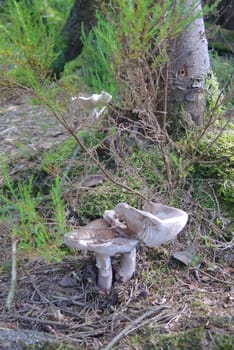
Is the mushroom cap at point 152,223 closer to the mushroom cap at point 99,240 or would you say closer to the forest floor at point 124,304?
the mushroom cap at point 99,240

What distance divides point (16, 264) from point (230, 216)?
0.94m

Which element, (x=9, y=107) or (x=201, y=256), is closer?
(x=201, y=256)

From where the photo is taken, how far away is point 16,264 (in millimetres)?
1837

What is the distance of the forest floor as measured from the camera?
1517 mm

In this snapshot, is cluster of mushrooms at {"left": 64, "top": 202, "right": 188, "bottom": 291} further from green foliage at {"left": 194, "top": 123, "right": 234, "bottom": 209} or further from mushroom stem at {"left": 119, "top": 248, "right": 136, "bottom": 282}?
green foliage at {"left": 194, "top": 123, "right": 234, "bottom": 209}

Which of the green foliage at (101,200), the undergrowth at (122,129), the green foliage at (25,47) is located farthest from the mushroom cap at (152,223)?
the green foliage at (25,47)

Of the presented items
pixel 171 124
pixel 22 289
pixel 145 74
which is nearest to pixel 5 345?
pixel 22 289

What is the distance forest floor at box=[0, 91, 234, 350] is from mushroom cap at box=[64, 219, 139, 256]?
0.54 ft

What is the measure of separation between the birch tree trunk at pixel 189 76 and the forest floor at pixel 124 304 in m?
0.68

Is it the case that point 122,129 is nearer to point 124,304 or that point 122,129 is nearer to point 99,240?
point 99,240

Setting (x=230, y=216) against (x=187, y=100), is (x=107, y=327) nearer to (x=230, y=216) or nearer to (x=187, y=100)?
(x=230, y=216)

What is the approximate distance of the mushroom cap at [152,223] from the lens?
1.49 m

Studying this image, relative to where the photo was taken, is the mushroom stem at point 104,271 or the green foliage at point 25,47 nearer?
the green foliage at point 25,47

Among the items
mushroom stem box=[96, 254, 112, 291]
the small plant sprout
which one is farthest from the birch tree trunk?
mushroom stem box=[96, 254, 112, 291]
